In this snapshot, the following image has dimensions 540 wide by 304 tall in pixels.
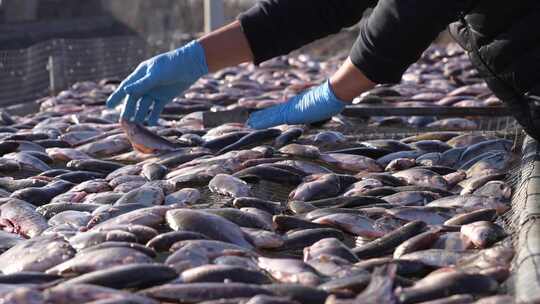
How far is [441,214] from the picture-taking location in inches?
144

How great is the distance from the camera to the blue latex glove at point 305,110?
16.6 ft

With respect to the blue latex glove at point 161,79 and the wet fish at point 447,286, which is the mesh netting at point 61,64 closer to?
the blue latex glove at point 161,79

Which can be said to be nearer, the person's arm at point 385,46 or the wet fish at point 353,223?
the wet fish at point 353,223

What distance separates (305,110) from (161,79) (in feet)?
2.71

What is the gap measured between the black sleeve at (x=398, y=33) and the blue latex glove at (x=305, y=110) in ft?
1.53

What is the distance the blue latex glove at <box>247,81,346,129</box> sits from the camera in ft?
16.6

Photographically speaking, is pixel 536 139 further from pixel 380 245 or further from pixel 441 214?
pixel 380 245

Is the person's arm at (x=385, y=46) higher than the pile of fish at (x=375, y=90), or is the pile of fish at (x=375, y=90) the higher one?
the person's arm at (x=385, y=46)

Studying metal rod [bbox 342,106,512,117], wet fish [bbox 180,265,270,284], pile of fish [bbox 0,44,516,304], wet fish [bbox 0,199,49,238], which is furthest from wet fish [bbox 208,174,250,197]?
metal rod [bbox 342,106,512,117]

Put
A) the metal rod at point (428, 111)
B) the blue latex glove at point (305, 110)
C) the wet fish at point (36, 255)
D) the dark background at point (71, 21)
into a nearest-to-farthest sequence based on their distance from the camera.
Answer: the wet fish at point (36, 255) < the blue latex glove at point (305, 110) < the metal rod at point (428, 111) < the dark background at point (71, 21)

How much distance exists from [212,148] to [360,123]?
1.75 metres

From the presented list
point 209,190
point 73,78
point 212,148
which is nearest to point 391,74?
point 209,190

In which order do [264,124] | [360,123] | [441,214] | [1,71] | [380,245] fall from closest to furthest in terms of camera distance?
[380,245]
[441,214]
[264,124]
[360,123]
[1,71]

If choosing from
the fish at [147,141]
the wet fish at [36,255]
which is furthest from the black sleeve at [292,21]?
the wet fish at [36,255]
